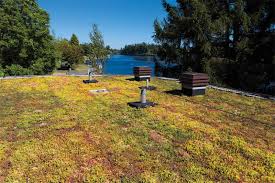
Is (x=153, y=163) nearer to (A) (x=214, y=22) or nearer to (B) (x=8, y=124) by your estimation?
(B) (x=8, y=124)

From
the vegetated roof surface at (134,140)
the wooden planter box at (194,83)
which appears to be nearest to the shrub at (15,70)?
the vegetated roof surface at (134,140)

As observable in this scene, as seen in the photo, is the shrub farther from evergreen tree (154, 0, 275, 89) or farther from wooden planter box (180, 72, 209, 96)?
wooden planter box (180, 72, 209, 96)

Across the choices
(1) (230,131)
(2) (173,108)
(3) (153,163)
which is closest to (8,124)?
(3) (153,163)

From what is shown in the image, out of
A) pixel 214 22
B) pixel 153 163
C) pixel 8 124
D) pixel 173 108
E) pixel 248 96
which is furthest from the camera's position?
pixel 214 22

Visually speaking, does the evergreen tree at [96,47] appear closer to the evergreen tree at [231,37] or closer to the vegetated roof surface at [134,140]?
the evergreen tree at [231,37]

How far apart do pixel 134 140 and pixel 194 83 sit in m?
6.26

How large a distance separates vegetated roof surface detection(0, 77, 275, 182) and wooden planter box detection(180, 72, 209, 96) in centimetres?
107

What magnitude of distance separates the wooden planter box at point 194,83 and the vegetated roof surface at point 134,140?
1071 mm

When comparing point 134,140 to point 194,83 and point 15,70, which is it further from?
point 15,70

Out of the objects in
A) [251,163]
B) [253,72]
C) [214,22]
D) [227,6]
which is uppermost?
[227,6]

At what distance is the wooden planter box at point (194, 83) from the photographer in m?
11.7

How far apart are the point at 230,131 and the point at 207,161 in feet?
7.26

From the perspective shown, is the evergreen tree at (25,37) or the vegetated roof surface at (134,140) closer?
the vegetated roof surface at (134,140)

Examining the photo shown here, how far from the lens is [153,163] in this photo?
5.19m
